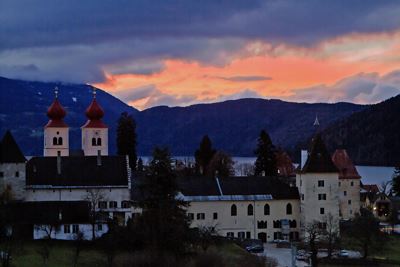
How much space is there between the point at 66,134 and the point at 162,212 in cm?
4968

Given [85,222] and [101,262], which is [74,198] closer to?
[85,222]

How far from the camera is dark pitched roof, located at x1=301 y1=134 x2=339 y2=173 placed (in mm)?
82875

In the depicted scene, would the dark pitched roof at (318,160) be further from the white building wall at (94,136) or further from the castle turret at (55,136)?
the castle turret at (55,136)

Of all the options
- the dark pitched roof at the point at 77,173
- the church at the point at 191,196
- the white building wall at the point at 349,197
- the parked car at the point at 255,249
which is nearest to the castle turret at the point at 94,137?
the church at the point at 191,196

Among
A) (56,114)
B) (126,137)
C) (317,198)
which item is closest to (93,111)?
(56,114)

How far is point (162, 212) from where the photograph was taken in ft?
200

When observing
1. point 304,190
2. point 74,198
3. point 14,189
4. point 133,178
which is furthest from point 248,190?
point 14,189

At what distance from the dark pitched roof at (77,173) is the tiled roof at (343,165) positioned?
1281 inches

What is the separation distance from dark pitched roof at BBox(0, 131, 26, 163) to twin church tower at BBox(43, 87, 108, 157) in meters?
31.8

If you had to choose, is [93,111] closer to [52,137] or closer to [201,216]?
[52,137]

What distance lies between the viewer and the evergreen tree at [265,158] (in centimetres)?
9981

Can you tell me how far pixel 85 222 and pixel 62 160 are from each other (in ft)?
34.0

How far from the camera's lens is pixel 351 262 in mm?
66625

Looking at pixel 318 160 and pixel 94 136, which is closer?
pixel 318 160
